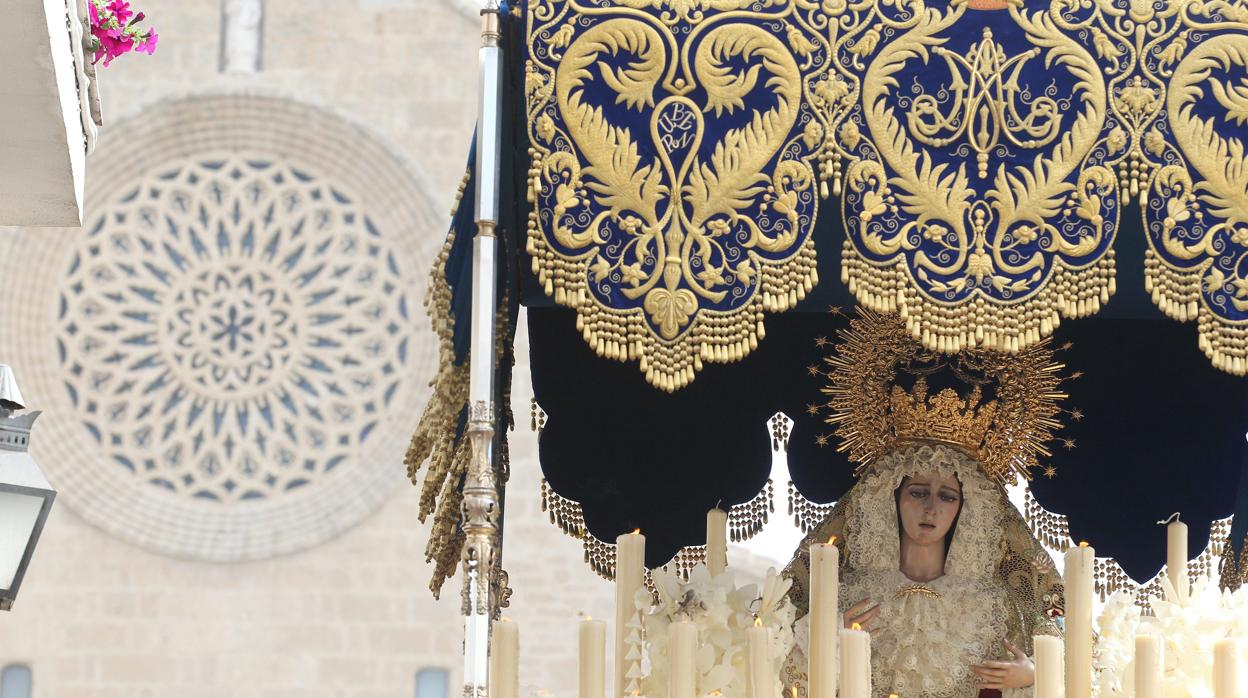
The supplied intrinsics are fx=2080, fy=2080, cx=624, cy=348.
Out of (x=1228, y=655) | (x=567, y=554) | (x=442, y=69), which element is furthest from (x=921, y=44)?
(x=442, y=69)

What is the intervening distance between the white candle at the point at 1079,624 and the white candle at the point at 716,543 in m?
1.00

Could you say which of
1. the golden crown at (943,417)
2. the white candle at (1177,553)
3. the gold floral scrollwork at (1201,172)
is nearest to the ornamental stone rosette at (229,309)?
the golden crown at (943,417)

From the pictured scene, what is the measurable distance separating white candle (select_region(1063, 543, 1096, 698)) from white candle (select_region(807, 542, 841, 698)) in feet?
1.87

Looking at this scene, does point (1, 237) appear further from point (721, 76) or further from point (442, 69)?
point (721, 76)

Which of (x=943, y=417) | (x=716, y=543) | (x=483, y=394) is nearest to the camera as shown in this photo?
(x=483, y=394)

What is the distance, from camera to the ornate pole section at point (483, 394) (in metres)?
4.64

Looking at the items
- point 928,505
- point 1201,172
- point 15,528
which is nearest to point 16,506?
point 15,528

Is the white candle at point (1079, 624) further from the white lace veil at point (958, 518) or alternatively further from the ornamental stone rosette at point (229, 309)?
the ornamental stone rosette at point (229, 309)

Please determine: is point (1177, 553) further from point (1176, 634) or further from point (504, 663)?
point (504, 663)

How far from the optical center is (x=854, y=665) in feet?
15.8

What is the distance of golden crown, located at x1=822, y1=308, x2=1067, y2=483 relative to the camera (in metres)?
6.03

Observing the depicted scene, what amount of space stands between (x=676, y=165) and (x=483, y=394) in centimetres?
70

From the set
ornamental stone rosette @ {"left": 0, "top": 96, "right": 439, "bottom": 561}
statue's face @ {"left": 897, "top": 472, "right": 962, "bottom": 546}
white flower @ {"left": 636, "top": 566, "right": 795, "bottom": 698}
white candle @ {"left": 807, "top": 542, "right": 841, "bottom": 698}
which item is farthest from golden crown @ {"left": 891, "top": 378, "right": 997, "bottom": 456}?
ornamental stone rosette @ {"left": 0, "top": 96, "right": 439, "bottom": 561}

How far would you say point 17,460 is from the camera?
443cm
